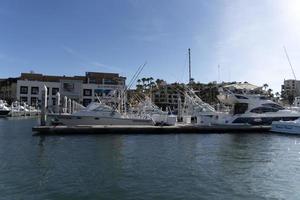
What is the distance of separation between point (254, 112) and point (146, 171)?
135 feet

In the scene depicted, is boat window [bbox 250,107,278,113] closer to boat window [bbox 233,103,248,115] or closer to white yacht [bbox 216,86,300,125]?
white yacht [bbox 216,86,300,125]

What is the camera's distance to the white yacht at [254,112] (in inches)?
2382

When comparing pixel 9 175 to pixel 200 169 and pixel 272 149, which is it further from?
pixel 272 149

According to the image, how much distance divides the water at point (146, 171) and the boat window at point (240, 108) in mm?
24384

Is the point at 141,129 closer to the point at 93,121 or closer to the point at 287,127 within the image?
the point at 93,121

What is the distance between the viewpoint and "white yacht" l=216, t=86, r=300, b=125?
60500 mm

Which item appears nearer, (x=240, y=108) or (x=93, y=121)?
(x=93, y=121)

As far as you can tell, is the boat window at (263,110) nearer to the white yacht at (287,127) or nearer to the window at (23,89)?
the white yacht at (287,127)

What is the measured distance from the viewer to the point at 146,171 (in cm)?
2345

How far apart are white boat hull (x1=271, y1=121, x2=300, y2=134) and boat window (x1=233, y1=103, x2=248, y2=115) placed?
21.0 feet

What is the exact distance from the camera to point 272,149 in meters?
35.9

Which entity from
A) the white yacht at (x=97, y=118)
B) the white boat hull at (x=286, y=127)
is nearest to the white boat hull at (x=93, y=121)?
the white yacht at (x=97, y=118)

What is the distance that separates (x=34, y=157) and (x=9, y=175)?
23.1ft

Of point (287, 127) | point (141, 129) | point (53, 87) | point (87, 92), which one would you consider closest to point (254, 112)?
point (287, 127)
